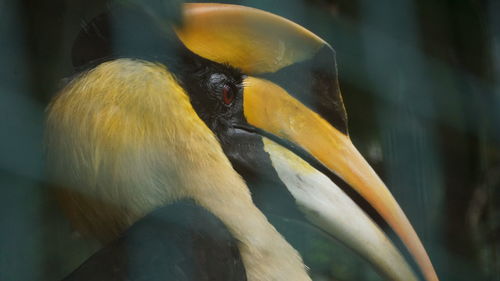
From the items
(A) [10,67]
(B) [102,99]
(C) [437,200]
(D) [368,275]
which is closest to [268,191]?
(B) [102,99]

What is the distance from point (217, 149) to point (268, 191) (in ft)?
0.27

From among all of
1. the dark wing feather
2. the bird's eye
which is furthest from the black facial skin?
the dark wing feather

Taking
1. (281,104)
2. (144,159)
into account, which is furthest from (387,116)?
(144,159)

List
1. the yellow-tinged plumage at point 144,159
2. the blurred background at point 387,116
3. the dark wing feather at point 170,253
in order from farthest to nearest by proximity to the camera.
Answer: the blurred background at point 387,116 < the yellow-tinged plumage at point 144,159 < the dark wing feather at point 170,253

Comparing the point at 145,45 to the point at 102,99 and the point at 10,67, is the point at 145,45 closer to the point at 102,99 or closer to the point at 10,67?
the point at 102,99

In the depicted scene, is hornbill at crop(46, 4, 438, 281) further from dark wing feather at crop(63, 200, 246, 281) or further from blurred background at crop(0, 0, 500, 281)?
blurred background at crop(0, 0, 500, 281)

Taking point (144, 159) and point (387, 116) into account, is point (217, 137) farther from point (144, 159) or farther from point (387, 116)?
point (387, 116)

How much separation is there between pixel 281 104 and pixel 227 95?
6cm

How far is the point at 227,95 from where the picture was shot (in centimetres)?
97

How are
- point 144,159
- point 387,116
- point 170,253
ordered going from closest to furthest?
point 170,253
point 144,159
point 387,116

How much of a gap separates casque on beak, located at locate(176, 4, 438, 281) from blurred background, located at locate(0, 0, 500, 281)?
0.13 m

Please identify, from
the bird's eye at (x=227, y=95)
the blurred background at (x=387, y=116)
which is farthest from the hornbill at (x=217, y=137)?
the blurred background at (x=387, y=116)

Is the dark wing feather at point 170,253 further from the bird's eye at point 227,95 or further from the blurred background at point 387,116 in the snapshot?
the blurred background at point 387,116

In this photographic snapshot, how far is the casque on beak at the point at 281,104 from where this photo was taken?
0.96 m
